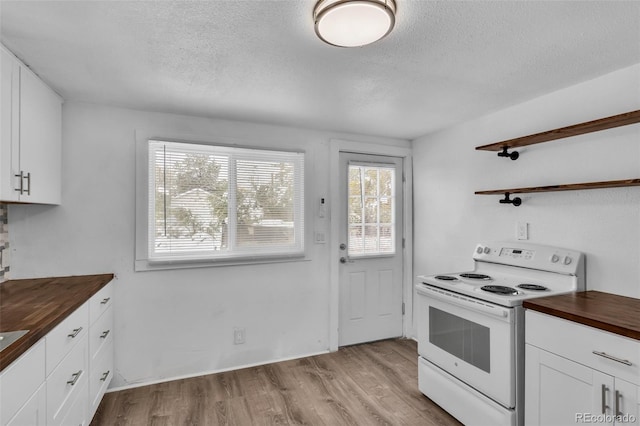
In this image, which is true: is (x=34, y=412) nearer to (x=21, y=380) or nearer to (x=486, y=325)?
(x=21, y=380)

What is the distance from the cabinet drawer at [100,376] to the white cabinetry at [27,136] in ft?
3.54

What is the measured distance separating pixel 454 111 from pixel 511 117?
41 cm

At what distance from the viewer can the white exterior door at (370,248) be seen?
3.39 m

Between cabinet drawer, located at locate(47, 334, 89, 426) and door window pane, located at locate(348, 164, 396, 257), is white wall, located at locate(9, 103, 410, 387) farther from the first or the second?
cabinet drawer, located at locate(47, 334, 89, 426)

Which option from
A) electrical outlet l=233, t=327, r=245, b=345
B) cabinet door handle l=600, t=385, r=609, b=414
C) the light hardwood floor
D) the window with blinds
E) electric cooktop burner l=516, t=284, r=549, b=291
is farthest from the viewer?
electrical outlet l=233, t=327, r=245, b=345

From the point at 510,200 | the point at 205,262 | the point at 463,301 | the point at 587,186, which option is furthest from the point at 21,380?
the point at 510,200

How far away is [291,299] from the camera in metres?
3.11

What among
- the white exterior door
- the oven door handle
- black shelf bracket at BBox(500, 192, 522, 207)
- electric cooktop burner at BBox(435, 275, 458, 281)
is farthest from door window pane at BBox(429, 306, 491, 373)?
the white exterior door

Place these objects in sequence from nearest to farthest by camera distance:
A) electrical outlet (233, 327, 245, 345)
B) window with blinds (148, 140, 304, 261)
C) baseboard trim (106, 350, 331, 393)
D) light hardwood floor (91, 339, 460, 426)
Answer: light hardwood floor (91, 339, 460, 426) < baseboard trim (106, 350, 331, 393) < window with blinds (148, 140, 304, 261) < electrical outlet (233, 327, 245, 345)

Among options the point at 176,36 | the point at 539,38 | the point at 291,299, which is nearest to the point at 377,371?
the point at 291,299

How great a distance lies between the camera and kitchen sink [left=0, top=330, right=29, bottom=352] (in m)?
1.17

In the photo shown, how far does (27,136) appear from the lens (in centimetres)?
189

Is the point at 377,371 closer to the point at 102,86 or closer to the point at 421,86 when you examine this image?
the point at 421,86

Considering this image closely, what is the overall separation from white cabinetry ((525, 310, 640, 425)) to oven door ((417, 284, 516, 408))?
0.11m
